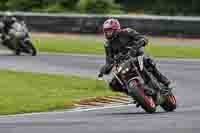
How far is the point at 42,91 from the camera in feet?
61.2

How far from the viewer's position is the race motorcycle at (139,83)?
48.1 ft

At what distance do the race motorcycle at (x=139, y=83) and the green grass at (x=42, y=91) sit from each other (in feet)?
6.19

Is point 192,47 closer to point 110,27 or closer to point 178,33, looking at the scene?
point 178,33

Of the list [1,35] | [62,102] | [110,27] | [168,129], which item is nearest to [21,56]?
[1,35]

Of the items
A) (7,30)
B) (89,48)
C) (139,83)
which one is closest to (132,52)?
(139,83)

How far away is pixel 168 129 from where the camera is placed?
11.1 meters

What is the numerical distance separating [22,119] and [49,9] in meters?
27.5

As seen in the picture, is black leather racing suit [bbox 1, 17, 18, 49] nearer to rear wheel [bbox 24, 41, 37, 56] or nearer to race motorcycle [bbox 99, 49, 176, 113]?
rear wheel [bbox 24, 41, 37, 56]

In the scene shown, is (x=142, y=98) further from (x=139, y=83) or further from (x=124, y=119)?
(x=124, y=119)

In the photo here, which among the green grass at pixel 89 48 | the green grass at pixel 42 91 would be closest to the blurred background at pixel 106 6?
the green grass at pixel 89 48

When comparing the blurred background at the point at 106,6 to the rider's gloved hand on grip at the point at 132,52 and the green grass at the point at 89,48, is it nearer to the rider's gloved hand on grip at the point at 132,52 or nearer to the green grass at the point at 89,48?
the green grass at the point at 89,48

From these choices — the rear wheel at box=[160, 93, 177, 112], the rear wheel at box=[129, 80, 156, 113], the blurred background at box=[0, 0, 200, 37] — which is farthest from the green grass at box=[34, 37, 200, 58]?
the rear wheel at box=[129, 80, 156, 113]

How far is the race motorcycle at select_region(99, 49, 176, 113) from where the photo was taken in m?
14.7

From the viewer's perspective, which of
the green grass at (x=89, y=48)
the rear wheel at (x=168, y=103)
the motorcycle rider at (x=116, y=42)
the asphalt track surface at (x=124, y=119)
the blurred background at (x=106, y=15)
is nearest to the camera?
the asphalt track surface at (x=124, y=119)
